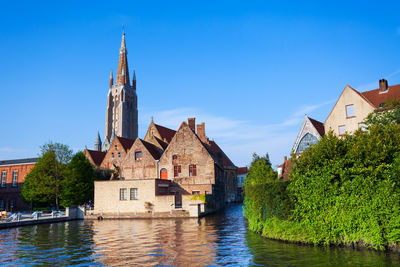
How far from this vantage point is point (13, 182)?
59.8 m

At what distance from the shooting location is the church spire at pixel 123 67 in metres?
130

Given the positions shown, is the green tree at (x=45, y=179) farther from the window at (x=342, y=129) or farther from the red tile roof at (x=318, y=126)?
the window at (x=342, y=129)

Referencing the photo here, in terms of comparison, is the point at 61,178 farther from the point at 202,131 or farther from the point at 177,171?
the point at 202,131

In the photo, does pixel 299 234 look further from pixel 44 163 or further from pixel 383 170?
pixel 44 163

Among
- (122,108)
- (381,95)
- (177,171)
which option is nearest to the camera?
(381,95)

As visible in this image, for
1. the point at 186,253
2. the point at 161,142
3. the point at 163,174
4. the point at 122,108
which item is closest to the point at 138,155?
the point at 163,174

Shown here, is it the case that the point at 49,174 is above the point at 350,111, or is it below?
below

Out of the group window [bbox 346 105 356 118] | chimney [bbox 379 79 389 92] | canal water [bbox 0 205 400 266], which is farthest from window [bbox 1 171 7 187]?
chimney [bbox 379 79 389 92]

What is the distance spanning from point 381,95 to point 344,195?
93.9 ft

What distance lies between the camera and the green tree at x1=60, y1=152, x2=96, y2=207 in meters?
43.0

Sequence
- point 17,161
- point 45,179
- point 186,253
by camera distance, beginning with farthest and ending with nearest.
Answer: point 17,161 → point 45,179 → point 186,253

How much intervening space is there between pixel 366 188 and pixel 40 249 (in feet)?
50.5

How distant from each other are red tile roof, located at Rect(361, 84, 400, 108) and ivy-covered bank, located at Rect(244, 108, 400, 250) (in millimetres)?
23145

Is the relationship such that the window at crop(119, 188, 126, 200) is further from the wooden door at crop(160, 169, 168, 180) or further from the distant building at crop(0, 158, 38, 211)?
the distant building at crop(0, 158, 38, 211)
